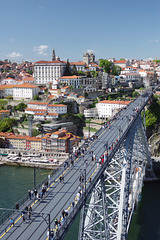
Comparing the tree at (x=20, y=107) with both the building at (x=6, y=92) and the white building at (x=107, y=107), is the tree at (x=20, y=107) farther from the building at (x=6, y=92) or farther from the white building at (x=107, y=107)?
the white building at (x=107, y=107)

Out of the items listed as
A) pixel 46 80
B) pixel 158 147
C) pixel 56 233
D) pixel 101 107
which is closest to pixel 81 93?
pixel 101 107

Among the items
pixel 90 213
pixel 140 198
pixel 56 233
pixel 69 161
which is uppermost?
pixel 69 161

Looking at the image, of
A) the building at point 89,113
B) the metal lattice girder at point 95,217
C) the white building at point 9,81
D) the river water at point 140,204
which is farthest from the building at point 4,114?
the metal lattice girder at point 95,217

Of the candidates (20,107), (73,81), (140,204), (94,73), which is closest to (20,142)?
(20,107)

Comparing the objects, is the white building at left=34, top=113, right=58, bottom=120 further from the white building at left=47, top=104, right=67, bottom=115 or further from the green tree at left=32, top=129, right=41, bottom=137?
the green tree at left=32, top=129, right=41, bottom=137

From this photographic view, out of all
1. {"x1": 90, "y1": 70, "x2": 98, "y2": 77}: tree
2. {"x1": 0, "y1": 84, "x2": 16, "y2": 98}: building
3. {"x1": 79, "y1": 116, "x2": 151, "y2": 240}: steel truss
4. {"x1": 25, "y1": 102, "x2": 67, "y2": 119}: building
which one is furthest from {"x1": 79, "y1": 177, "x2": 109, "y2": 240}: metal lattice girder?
{"x1": 90, "y1": 70, "x2": 98, "y2": 77}: tree

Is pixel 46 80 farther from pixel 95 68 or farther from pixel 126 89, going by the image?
pixel 126 89

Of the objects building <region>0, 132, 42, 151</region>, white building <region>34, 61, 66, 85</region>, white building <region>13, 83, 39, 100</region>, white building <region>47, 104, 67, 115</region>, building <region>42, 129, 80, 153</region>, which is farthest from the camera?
white building <region>34, 61, 66, 85</region>

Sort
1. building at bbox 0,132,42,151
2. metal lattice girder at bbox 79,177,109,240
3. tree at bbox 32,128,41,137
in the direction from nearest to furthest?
metal lattice girder at bbox 79,177,109,240 → building at bbox 0,132,42,151 → tree at bbox 32,128,41,137
